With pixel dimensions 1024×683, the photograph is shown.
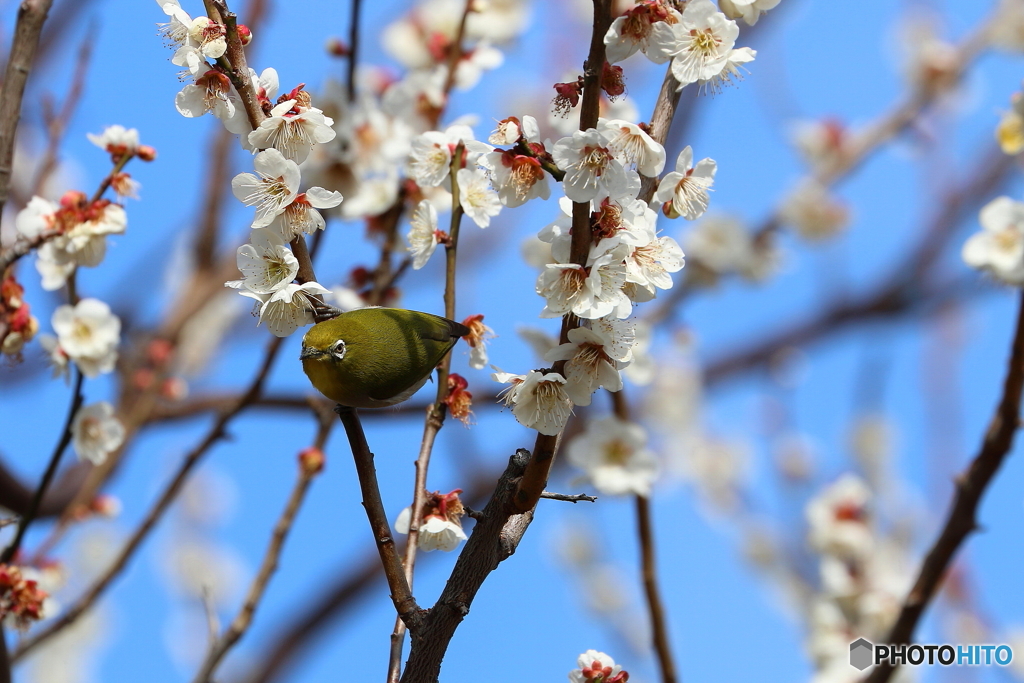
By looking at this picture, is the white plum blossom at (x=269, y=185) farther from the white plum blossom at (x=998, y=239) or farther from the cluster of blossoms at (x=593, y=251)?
the white plum blossom at (x=998, y=239)

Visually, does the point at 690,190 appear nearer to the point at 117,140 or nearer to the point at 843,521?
the point at 117,140

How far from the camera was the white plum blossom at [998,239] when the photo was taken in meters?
2.07

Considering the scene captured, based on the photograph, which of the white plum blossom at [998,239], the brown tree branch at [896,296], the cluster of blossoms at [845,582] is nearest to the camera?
the white plum blossom at [998,239]

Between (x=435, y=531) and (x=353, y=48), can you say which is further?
A: (x=353, y=48)

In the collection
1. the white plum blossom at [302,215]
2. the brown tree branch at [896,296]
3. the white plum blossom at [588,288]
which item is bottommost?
the white plum blossom at [588,288]

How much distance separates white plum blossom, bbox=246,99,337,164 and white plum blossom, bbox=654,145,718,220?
49 centimetres

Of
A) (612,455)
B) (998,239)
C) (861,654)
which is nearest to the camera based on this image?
(998,239)

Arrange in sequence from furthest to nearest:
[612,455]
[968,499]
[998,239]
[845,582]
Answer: [845,582]
[612,455]
[998,239]
[968,499]

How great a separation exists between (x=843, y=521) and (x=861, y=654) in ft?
1.68

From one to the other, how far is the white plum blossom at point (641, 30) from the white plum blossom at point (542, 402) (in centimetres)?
43

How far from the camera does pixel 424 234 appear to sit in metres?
1.48

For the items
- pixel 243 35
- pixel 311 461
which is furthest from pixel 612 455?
pixel 243 35

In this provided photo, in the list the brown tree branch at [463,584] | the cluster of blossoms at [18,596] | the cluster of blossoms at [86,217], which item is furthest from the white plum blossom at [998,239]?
the cluster of blossoms at [18,596]

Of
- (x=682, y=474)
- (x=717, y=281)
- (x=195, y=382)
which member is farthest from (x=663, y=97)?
(x=682, y=474)
